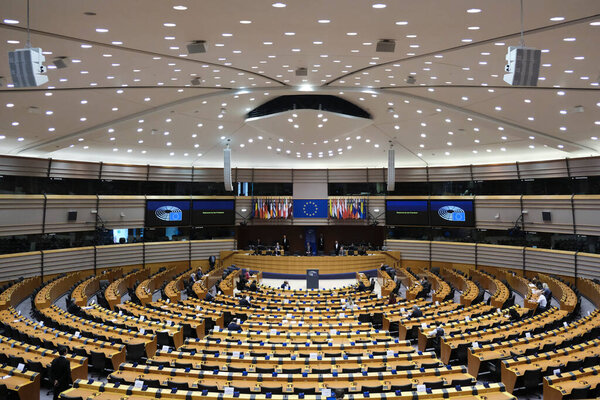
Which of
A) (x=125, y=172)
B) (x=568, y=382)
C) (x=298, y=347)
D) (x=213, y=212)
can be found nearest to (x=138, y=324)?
(x=298, y=347)

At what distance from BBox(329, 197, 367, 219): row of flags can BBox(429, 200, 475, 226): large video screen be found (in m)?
5.01

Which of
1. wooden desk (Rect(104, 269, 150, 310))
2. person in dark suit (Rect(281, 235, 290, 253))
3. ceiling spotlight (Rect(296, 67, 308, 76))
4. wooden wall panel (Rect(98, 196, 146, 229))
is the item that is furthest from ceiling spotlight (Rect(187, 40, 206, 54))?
person in dark suit (Rect(281, 235, 290, 253))

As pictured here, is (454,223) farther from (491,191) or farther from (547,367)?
(547,367)

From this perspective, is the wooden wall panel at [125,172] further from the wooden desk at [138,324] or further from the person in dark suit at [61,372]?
the person in dark suit at [61,372]

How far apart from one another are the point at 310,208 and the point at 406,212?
283 inches

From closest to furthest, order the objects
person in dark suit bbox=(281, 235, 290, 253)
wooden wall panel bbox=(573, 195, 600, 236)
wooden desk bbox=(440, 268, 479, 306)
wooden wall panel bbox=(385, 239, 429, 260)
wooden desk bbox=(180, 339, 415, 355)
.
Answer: wooden desk bbox=(180, 339, 415, 355) → wooden desk bbox=(440, 268, 479, 306) → wooden wall panel bbox=(573, 195, 600, 236) → wooden wall panel bbox=(385, 239, 429, 260) → person in dark suit bbox=(281, 235, 290, 253)

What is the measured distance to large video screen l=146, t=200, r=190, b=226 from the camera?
94.2 feet

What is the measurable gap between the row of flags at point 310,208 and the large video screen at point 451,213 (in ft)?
16.5

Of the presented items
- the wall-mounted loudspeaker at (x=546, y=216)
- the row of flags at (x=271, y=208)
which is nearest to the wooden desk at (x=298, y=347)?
the wall-mounted loudspeaker at (x=546, y=216)

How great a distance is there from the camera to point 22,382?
8406 millimetres

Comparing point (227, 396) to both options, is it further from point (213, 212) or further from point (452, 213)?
point (452, 213)

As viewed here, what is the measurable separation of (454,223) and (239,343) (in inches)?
867

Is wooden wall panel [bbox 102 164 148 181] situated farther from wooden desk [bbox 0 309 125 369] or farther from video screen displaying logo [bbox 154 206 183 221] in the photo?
wooden desk [bbox 0 309 125 369]

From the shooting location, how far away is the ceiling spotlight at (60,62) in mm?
9998
